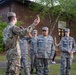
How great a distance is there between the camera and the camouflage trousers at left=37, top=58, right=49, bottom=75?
859 cm

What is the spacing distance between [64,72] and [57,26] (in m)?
19.8

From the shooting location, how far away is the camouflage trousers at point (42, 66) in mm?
8594

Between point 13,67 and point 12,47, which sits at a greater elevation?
point 12,47

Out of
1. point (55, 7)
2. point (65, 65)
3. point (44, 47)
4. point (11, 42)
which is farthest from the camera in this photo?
point (55, 7)

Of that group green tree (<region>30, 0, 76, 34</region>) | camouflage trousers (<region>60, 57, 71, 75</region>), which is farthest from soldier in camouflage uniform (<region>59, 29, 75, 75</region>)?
green tree (<region>30, 0, 76, 34</region>)

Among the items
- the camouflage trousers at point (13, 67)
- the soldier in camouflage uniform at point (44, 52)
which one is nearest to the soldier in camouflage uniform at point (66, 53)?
the soldier in camouflage uniform at point (44, 52)

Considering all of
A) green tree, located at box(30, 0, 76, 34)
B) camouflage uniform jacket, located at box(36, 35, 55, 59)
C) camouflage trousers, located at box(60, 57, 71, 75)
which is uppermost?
green tree, located at box(30, 0, 76, 34)

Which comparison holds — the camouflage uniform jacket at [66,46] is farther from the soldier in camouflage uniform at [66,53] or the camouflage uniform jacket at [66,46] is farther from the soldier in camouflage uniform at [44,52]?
the soldier in camouflage uniform at [44,52]

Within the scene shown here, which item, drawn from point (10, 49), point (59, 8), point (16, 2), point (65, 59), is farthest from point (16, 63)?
point (16, 2)

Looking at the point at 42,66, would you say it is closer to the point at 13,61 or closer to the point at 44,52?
the point at 44,52

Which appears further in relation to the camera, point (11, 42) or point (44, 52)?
point (44, 52)

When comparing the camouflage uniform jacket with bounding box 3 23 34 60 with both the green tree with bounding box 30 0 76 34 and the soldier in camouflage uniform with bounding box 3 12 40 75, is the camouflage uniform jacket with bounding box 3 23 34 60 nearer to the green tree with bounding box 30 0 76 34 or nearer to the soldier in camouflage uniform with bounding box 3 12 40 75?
the soldier in camouflage uniform with bounding box 3 12 40 75

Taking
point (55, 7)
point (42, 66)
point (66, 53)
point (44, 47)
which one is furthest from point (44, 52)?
point (55, 7)

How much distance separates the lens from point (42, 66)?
342 inches
